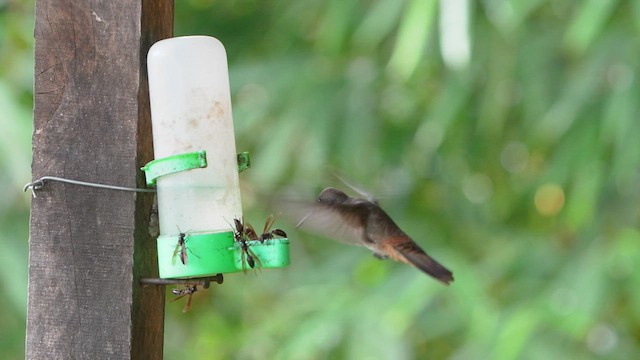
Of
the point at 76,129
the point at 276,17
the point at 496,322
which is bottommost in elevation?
the point at 496,322

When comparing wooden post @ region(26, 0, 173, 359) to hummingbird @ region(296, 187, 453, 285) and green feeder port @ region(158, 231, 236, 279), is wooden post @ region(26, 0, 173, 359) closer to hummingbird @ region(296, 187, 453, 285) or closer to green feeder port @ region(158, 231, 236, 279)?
green feeder port @ region(158, 231, 236, 279)

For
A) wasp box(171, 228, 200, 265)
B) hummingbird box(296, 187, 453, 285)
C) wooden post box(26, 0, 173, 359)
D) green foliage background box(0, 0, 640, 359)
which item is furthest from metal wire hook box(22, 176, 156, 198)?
green foliage background box(0, 0, 640, 359)

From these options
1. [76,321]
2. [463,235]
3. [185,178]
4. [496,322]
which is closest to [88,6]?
[185,178]

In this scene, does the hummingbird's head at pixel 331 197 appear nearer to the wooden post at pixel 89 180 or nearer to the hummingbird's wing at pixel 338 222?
the hummingbird's wing at pixel 338 222

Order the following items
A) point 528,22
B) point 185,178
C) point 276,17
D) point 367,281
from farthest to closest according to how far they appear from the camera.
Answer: point 276,17
point 528,22
point 367,281
point 185,178

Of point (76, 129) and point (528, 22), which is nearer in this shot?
point (76, 129)

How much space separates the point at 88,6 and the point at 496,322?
7.37ft

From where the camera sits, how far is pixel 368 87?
15.1 feet

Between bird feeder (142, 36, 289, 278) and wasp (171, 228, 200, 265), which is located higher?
bird feeder (142, 36, 289, 278)

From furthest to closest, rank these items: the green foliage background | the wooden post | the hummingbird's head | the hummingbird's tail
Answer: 1. the green foliage background
2. the hummingbird's tail
3. the hummingbird's head
4. the wooden post

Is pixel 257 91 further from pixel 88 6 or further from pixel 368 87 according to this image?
pixel 88 6

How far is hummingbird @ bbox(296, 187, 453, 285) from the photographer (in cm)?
238

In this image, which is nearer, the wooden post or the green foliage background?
the wooden post

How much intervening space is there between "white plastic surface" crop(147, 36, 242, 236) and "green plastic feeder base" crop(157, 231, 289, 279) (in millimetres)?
56
